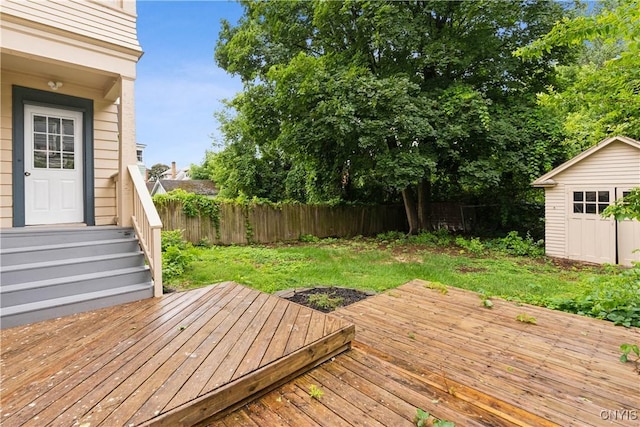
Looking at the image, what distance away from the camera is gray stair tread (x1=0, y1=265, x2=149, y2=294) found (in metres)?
2.91

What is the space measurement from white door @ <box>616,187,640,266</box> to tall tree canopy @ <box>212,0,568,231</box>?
7.32 ft

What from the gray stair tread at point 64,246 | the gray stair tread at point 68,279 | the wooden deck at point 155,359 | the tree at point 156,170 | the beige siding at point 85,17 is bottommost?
the wooden deck at point 155,359

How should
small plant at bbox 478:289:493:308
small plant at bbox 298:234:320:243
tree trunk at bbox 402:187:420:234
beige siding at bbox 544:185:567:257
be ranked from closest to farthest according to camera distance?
1. small plant at bbox 478:289:493:308
2. beige siding at bbox 544:185:567:257
3. small plant at bbox 298:234:320:243
4. tree trunk at bbox 402:187:420:234

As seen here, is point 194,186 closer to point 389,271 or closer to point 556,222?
point 389,271

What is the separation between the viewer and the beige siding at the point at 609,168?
6.81m

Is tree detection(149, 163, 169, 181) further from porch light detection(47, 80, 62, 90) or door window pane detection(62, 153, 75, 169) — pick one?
porch light detection(47, 80, 62, 90)

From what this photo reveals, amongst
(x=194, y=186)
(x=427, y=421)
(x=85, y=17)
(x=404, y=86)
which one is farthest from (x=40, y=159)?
(x=194, y=186)

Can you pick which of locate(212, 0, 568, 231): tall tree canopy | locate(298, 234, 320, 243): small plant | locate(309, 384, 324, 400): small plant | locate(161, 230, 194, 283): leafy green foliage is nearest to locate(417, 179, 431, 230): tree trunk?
locate(212, 0, 568, 231): tall tree canopy

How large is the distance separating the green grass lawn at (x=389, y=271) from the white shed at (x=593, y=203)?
85cm

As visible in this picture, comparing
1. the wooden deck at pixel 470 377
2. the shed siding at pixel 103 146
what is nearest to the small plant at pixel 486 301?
the wooden deck at pixel 470 377

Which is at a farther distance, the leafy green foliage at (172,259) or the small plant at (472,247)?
the small plant at (472,247)

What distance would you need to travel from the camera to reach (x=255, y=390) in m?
1.92

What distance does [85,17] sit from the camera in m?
3.85

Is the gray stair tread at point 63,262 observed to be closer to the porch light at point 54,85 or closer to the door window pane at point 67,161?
the door window pane at point 67,161
